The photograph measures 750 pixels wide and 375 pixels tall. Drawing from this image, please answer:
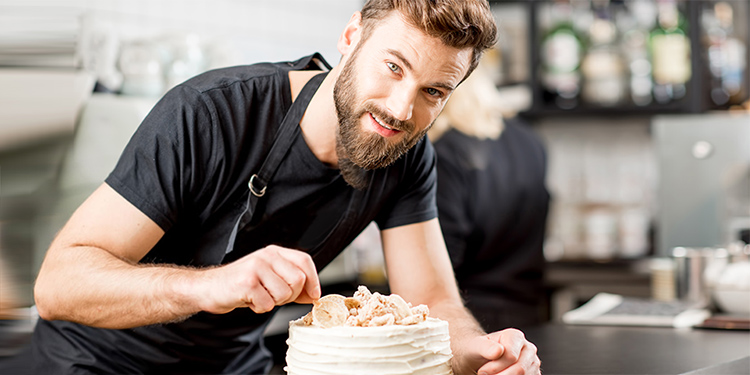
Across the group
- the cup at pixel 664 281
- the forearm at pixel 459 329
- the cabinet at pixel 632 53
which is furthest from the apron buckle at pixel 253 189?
the cabinet at pixel 632 53

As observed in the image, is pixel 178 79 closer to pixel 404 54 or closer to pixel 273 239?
pixel 273 239

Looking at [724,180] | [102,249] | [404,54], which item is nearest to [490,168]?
[724,180]

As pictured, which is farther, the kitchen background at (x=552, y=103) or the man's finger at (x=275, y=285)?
the kitchen background at (x=552, y=103)

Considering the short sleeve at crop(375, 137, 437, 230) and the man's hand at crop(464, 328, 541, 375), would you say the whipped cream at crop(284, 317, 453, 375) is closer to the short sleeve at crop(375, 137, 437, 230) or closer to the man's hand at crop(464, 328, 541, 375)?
the man's hand at crop(464, 328, 541, 375)

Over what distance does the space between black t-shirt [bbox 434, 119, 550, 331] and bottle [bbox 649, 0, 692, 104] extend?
3.84 feet

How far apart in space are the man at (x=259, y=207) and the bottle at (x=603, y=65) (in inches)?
82.6

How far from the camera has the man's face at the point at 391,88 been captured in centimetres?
116

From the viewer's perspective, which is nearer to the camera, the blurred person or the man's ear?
the man's ear

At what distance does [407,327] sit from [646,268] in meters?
2.50

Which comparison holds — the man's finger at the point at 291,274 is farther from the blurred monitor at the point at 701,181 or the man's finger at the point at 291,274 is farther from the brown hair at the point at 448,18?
the blurred monitor at the point at 701,181

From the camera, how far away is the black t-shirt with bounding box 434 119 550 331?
87.7 inches

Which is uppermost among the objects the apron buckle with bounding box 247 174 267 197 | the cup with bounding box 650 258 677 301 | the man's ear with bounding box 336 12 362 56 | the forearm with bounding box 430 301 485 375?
the man's ear with bounding box 336 12 362 56

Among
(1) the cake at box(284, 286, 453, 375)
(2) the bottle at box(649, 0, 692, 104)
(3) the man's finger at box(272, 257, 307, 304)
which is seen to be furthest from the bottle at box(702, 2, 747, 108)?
(3) the man's finger at box(272, 257, 307, 304)

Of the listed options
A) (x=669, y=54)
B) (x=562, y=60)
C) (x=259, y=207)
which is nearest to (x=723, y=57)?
(x=669, y=54)
